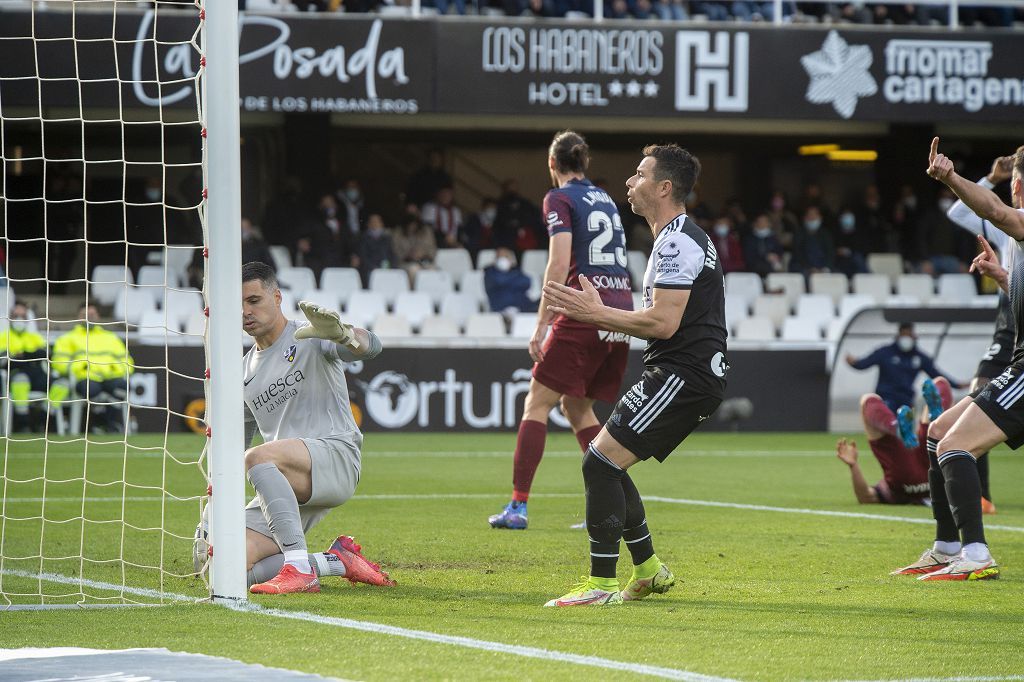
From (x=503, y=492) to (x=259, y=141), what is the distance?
1397 centimetres

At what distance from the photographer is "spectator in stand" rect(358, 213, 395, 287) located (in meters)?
20.1

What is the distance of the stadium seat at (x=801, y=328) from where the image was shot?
1898 cm

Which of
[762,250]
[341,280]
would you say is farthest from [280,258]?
[762,250]

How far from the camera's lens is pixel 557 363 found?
813 cm

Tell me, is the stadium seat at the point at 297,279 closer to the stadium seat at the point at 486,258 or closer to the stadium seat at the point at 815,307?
the stadium seat at the point at 486,258

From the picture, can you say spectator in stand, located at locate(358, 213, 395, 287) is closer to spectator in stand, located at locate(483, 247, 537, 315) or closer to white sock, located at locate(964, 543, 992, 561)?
spectator in stand, located at locate(483, 247, 537, 315)

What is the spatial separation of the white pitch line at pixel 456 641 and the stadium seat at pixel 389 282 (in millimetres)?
13589

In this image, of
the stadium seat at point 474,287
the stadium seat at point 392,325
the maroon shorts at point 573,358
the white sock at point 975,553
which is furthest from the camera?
the stadium seat at point 474,287

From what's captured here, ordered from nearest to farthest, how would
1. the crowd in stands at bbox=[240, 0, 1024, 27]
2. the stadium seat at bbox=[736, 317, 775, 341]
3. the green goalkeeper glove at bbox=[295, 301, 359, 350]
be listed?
the green goalkeeper glove at bbox=[295, 301, 359, 350], the stadium seat at bbox=[736, 317, 775, 341], the crowd in stands at bbox=[240, 0, 1024, 27]

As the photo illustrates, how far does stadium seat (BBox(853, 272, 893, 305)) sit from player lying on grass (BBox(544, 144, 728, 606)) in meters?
15.8

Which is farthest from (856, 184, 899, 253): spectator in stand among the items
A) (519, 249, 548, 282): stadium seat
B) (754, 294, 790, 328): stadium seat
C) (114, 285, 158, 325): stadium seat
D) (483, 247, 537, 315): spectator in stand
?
(114, 285, 158, 325): stadium seat

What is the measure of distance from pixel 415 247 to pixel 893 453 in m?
12.0

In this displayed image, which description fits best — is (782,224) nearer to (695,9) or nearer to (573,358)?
(695,9)

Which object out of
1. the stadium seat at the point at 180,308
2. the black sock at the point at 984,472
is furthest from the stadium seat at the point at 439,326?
the black sock at the point at 984,472
